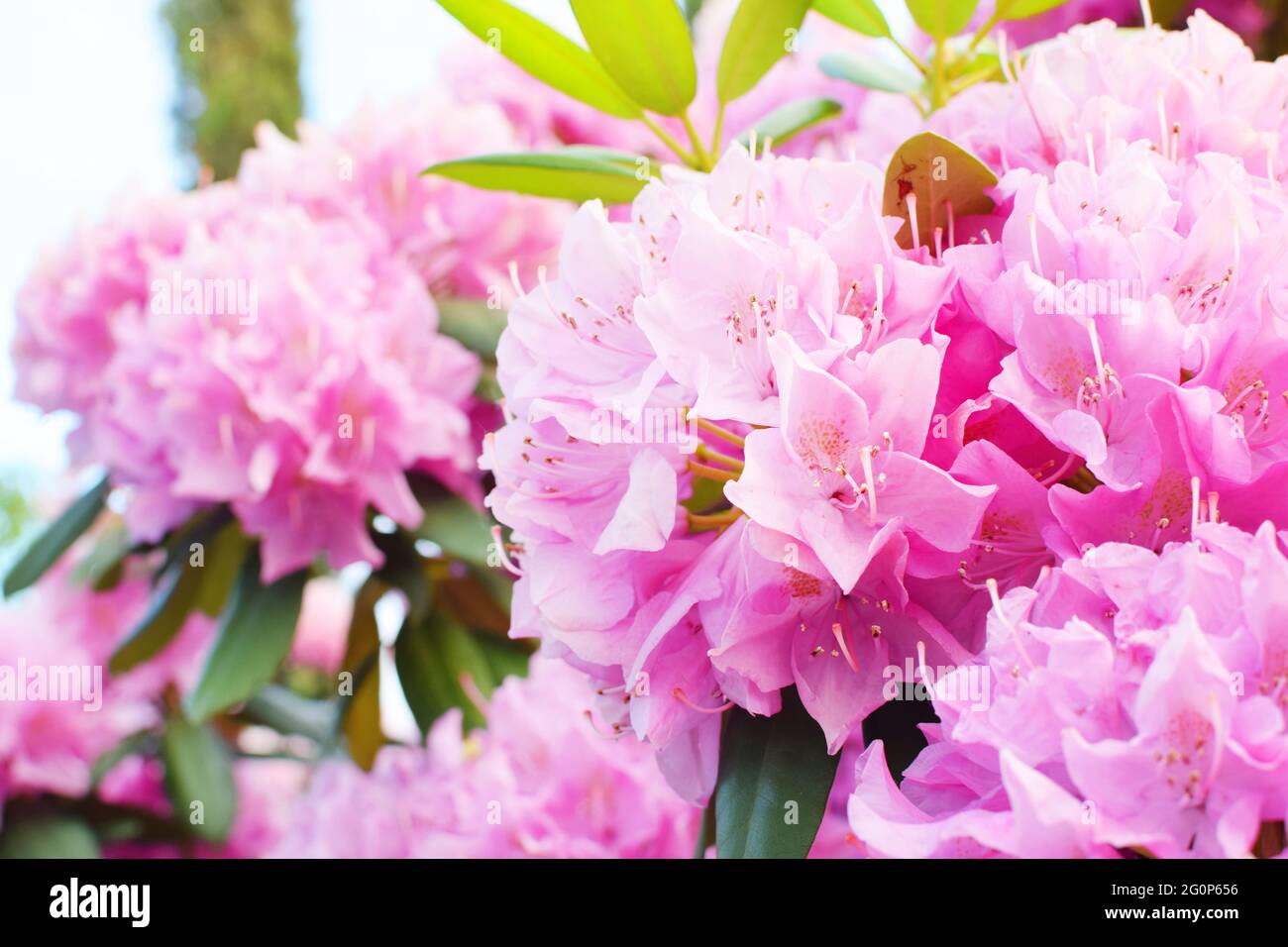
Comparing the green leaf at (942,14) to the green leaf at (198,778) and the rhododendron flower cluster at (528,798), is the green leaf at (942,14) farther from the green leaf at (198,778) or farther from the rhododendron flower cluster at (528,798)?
the green leaf at (198,778)

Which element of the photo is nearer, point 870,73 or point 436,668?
point 870,73

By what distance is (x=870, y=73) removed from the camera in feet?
2.39

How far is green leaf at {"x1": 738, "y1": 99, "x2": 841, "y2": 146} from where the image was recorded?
0.73 meters

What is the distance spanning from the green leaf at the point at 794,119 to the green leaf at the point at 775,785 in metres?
0.36

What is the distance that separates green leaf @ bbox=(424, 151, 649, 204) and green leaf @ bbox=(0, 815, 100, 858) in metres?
0.96

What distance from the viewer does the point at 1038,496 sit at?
0.46 metres

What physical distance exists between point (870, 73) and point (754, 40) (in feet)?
0.33

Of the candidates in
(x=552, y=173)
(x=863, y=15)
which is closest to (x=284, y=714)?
(x=552, y=173)

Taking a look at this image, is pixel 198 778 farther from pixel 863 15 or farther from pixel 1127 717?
pixel 1127 717

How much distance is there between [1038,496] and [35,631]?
133 cm

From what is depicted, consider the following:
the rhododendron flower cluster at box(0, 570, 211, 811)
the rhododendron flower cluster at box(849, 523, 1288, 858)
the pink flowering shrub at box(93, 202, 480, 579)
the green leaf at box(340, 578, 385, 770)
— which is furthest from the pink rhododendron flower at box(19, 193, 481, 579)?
the rhododendron flower cluster at box(849, 523, 1288, 858)

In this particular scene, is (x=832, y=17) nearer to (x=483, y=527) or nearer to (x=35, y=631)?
(x=483, y=527)

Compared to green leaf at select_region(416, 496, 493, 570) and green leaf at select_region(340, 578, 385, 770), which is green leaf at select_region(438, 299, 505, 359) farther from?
green leaf at select_region(340, 578, 385, 770)
